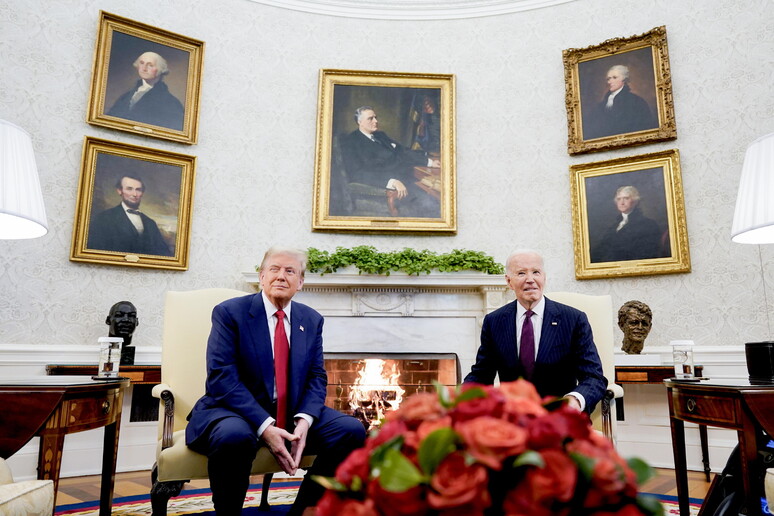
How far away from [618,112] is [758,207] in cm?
305

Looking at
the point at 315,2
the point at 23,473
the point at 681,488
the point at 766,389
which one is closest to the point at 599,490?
the point at 766,389

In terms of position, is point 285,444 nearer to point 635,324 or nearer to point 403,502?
point 403,502

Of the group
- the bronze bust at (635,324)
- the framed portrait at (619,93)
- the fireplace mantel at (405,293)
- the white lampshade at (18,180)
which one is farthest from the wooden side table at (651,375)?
the white lampshade at (18,180)

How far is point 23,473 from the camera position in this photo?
4.00 m

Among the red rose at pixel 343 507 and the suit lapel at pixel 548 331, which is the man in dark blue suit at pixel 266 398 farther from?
the red rose at pixel 343 507

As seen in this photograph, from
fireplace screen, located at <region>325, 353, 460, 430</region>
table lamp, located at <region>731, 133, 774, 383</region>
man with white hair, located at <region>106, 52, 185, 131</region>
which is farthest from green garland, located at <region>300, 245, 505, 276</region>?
table lamp, located at <region>731, 133, 774, 383</region>

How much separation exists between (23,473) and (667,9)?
7275 millimetres

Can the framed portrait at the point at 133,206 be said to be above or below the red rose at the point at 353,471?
above

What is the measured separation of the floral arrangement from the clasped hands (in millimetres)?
1501

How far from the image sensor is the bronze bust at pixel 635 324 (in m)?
4.43

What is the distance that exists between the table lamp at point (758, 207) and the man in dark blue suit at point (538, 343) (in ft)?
2.26

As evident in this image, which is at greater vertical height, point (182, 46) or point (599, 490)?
point (182, 46)

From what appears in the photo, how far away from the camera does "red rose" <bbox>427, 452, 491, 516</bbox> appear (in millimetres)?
688

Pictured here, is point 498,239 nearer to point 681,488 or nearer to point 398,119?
point 398,119
